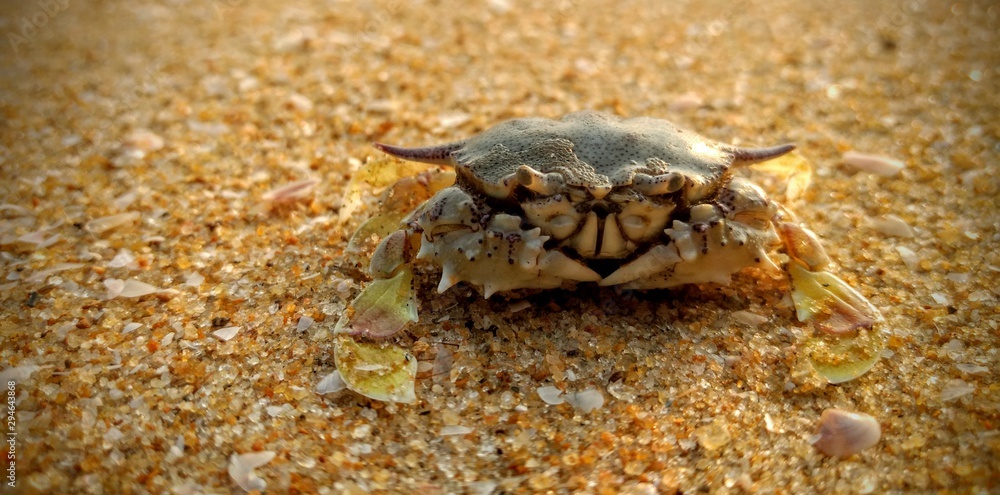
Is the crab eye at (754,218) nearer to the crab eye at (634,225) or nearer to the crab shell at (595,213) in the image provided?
the crab shell at (595,213)

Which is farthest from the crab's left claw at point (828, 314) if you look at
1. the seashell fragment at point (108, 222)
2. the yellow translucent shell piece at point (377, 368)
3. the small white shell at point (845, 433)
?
the seashell fragment at point (108, 222)

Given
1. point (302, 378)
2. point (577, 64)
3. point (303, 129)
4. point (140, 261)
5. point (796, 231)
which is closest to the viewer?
point (302, 378)

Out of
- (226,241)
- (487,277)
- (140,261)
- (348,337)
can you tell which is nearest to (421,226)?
(487,277)

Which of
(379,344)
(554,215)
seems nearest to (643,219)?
(554,215)

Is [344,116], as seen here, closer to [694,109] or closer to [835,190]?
[694,109]

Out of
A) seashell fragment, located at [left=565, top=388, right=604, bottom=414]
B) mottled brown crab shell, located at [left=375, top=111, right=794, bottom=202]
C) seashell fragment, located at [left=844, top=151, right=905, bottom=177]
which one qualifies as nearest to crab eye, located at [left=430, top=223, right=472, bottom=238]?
mottled brown crab shell, located at [left=375, top=111, right=794, bottom=202]

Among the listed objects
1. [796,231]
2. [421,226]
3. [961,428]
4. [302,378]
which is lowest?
[961,428]
